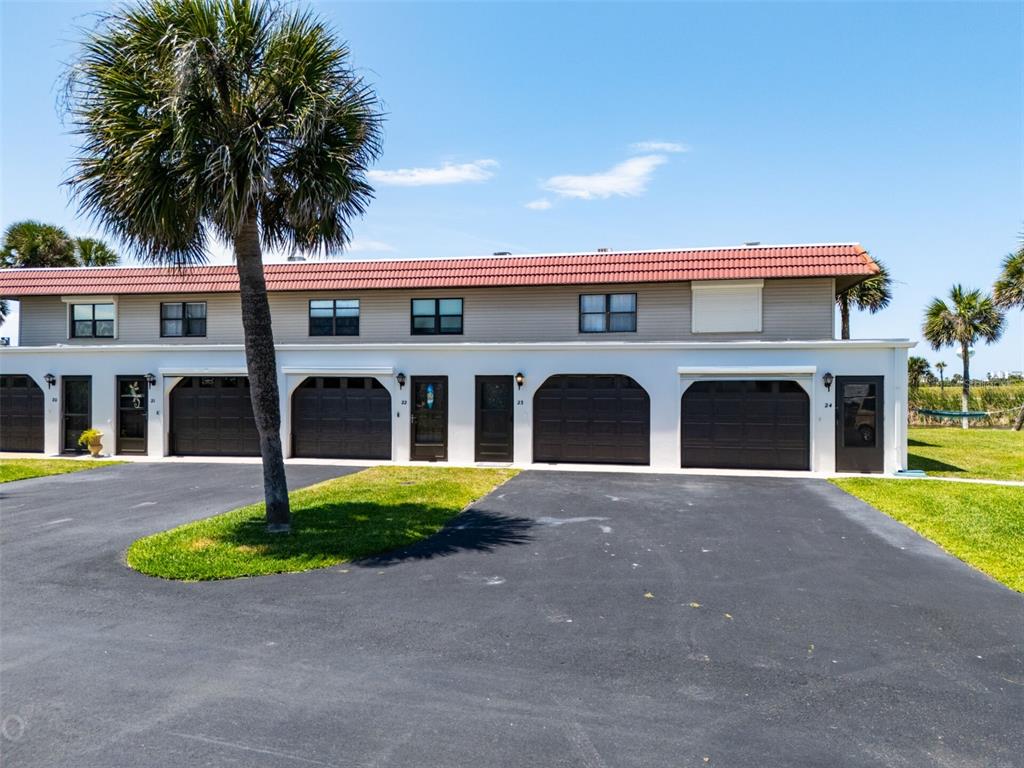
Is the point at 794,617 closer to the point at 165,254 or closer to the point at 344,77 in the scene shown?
the point at 344,77

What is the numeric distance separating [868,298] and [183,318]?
28.7 m

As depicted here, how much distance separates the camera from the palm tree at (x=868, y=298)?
29.9 m

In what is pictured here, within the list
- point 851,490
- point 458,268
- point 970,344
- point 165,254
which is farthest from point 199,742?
point 970,344

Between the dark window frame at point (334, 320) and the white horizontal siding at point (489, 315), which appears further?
the dark window frame at point (334, 320)

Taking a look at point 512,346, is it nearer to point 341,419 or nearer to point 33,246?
point 341,419

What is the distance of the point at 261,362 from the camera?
9070mm

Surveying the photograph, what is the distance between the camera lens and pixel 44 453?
19.4 m

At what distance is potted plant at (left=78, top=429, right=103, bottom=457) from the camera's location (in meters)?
18.6

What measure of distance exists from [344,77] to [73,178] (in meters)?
3.93

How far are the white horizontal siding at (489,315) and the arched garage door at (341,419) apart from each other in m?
1.74

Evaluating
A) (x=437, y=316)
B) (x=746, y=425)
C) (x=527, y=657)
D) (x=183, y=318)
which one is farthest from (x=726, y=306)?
(x=183, y=318)

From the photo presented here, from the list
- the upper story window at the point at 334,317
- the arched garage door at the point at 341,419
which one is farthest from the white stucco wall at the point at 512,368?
the upper story window at the point at 334,317

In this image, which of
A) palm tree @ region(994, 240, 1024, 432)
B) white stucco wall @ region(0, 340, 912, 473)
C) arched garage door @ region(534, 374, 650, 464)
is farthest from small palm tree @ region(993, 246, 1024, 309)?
arched garage door @ region(534, 374, 650, 464)

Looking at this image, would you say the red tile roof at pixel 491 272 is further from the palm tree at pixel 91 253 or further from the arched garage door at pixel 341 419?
the palm tree at pixel 91 253
